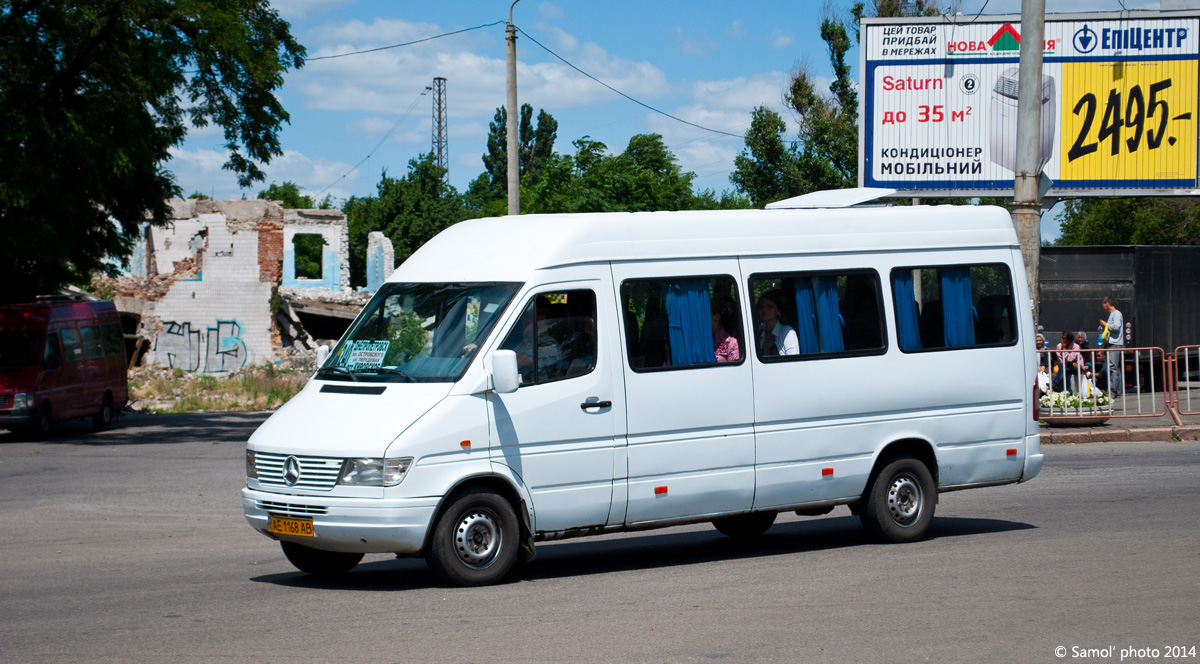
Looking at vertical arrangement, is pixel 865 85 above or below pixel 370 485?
above

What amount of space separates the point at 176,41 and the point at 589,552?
55.2 ft

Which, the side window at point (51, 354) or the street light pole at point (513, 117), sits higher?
the street light pole at point (513, 117)

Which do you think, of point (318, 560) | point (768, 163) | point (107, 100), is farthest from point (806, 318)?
point (768, 163)

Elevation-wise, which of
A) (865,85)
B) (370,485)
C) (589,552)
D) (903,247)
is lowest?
(589,552)

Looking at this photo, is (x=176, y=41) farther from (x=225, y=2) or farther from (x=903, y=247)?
(x=903, y=247)

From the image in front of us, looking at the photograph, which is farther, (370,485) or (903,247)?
(903,247)

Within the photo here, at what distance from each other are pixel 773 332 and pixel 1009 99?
58.5 feet

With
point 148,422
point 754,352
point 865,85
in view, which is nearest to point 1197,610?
point 754,352

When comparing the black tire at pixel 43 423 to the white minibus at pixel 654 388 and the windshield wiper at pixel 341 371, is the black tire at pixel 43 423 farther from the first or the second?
Result: the windshield wiper at pixel 341 371

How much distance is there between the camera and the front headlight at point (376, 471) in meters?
7.33

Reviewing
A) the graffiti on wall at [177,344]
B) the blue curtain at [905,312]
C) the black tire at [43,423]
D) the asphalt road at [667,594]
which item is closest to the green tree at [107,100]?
the black tire at [43,423]

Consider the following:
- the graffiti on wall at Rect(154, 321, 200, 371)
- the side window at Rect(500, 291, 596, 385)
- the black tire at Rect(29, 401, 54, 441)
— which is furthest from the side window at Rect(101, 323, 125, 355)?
the side window at Rect(500, 291, 596, 385)

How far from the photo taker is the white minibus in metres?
7.56

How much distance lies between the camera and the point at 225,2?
22469 millimetres
